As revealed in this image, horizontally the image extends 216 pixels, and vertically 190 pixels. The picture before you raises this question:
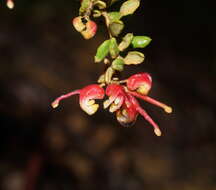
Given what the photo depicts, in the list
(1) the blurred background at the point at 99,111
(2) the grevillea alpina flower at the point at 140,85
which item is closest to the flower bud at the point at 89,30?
(2) the grevillea alpina flower at the point at 140,85

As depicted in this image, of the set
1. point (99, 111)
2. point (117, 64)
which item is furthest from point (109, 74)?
point (99, 111)

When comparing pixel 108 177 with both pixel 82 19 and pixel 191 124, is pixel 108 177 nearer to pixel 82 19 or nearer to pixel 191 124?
pixel 191 124

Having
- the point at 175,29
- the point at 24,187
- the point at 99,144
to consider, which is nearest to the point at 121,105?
the point at 24,187

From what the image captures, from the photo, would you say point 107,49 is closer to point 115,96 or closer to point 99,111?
point 115,96

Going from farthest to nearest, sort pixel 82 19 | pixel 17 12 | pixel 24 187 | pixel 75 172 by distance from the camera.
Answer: pixel 17 12 < pixel 75 172 < pixel 24 187 < pixel 82 19

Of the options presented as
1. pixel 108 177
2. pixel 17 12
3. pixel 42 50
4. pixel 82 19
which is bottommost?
pixel 108 177
